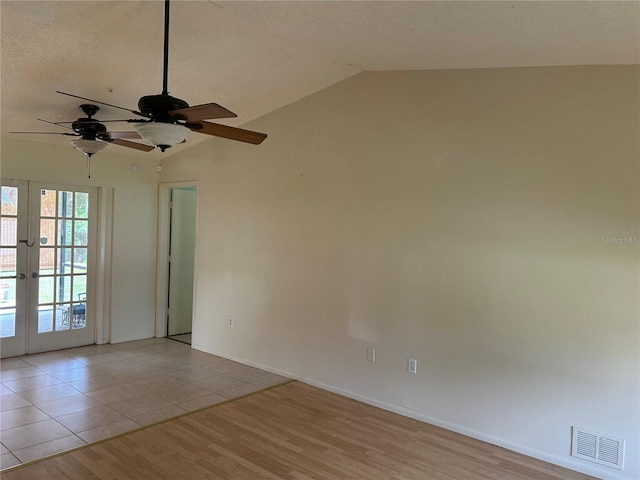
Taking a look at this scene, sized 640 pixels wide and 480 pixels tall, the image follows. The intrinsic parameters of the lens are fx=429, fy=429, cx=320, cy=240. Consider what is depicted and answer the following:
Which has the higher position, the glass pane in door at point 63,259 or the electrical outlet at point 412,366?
the glass pane in door at point 63,259

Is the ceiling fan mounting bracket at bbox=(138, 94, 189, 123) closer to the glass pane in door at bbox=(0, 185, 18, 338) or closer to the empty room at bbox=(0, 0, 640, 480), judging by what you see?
the empty room at bbox=(0, 0, 640, 480)

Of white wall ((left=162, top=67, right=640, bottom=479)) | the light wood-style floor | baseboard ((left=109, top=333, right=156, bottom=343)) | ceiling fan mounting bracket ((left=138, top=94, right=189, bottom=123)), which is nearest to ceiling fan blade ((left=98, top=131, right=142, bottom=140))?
ceiling fan mounting bracket ((left=138, top=94, right=189, bottom=123))

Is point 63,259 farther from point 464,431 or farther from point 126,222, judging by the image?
point 464,431

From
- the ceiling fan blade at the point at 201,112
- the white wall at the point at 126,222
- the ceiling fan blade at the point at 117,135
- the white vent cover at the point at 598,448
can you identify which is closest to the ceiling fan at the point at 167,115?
the ceiling fan blade at the point at 201,112

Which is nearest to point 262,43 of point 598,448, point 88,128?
point 88,128

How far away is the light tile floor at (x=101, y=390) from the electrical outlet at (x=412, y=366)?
4.87 ft

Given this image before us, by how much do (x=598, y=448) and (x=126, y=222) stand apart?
18.6ft

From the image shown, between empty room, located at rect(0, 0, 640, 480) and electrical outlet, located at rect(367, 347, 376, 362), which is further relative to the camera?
electrical outlet, located at rect(367, 347, 376, 362)

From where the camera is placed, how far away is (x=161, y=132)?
8.03ft

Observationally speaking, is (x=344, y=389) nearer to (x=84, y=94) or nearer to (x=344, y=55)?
(x=344, y=55)

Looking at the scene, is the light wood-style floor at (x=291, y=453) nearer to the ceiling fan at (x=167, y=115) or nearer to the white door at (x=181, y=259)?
the ceiling fan at (x=167, y=115)

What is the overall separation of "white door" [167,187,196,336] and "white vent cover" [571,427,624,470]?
526 centimetres

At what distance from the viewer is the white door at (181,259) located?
6.35m

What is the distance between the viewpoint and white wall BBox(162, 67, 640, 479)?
279cm
